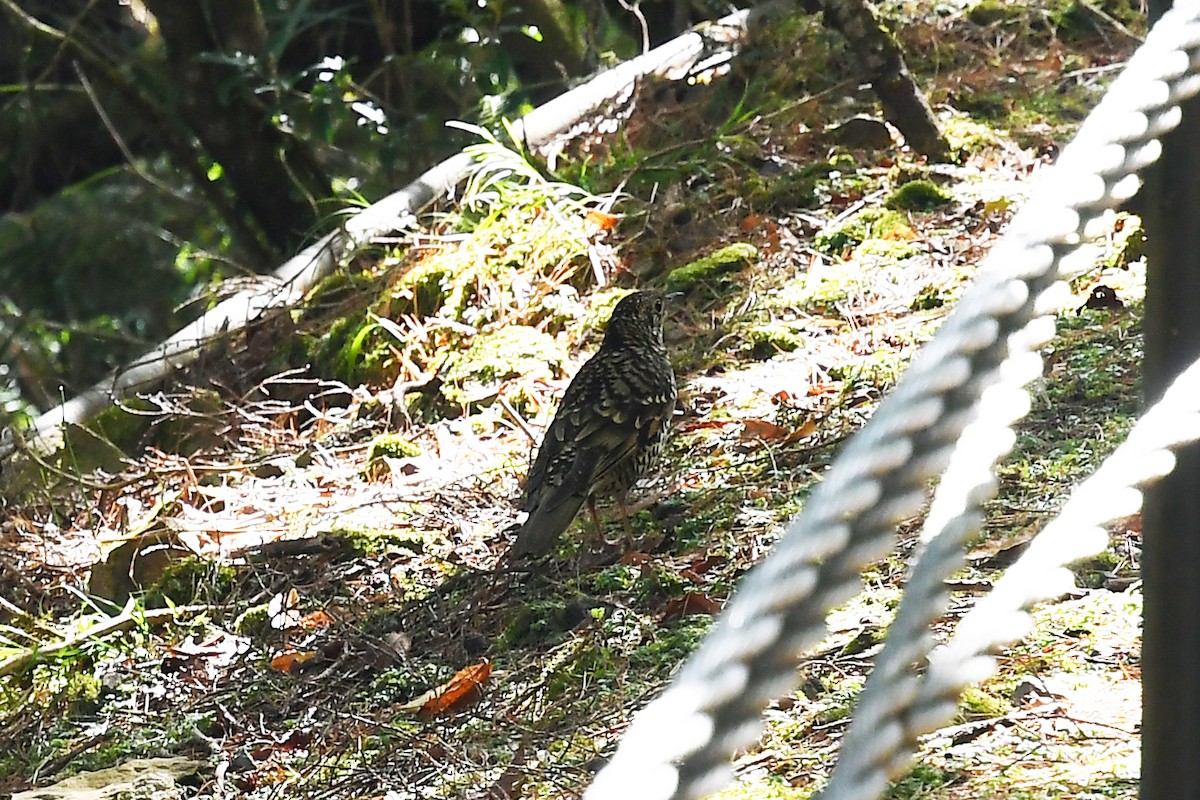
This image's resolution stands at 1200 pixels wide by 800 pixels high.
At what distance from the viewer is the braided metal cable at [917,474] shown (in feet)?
2.93

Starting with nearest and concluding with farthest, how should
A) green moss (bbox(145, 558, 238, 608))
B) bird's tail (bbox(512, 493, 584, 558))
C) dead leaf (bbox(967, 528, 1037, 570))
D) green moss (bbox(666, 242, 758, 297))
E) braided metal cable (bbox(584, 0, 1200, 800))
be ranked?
braided metal cable (bbox(584, 0, 1200, 800)) → dead leaf (bbox(967, 528, 1037, 570)) → bird's tail (bbox(512, 493, 584, 558)) → green moss (bbox(145, 558, 238, 608)) → green moss (bbox(666, 242, 758, 297))

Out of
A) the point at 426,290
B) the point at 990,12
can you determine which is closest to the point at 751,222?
the point at 426,290

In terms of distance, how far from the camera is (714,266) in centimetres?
667

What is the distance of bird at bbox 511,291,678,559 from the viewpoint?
15.8ft

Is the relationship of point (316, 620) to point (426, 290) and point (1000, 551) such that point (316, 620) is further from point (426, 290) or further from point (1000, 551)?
point (426, 290)

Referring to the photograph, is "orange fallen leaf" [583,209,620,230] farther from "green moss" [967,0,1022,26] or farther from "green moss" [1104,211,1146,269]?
"green moss" [967,0,1022,26]

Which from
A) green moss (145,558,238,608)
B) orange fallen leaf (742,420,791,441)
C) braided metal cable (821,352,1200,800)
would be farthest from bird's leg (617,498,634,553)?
braided metal cable (821,352,1200,800)

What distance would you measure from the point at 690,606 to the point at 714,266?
281cm

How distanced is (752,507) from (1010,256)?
11.7 ft

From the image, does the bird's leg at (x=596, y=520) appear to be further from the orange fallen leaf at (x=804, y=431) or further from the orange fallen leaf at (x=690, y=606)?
the orange fallen leaf at (x=690, y=606)

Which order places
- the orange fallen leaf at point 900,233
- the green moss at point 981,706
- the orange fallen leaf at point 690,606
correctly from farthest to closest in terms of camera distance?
the orange fallen leaf at point 900,233 → the orange fallen leaf at point 690,606 → the green moss at point 981,706

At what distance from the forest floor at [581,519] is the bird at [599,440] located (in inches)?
6.5

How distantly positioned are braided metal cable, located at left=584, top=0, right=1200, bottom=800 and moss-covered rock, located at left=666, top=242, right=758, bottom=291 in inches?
200

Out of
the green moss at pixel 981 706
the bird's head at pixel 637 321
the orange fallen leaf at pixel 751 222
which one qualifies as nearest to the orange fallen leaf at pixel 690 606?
the green moss at pixel 981 706
